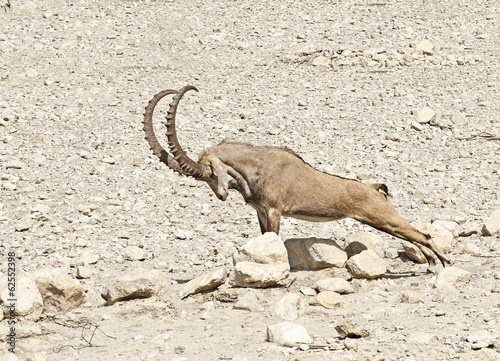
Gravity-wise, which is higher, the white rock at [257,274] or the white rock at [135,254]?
the white rock at [257,274]

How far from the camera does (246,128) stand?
649 inches

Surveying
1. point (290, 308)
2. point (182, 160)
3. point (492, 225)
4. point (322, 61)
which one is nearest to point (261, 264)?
point (290, 308)

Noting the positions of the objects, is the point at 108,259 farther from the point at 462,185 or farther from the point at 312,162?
the point at 462,185

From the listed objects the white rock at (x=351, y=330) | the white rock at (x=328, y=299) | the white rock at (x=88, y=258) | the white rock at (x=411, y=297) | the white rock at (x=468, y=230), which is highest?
the white rock at (x=351, y=330)

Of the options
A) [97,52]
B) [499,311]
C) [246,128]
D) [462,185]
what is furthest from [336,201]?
[97,52]

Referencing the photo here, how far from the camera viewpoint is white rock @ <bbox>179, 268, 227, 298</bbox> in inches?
345

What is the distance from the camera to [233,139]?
1609cm

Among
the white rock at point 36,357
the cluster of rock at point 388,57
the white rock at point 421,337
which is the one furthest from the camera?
the cluster of rock at point 388,57

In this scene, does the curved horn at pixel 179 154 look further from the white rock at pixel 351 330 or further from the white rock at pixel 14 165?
the white rock at pixel 14 165

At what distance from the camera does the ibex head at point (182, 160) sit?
9586 millimetres

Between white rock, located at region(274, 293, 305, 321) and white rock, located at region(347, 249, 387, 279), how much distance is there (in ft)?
5.21

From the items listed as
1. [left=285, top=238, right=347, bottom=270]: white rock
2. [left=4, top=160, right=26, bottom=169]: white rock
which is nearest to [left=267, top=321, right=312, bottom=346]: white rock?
[left=285, top=238, right=347, bottom=270]: white rock

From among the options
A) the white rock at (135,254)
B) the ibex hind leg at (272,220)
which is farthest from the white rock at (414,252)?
the white rock at (135,254)

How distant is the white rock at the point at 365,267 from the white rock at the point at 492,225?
236 centimetres
